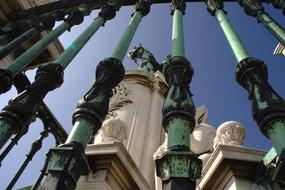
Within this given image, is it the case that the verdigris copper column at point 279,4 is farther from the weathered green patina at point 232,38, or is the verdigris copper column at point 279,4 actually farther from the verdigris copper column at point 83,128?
the verdigris copper column at point 83,128

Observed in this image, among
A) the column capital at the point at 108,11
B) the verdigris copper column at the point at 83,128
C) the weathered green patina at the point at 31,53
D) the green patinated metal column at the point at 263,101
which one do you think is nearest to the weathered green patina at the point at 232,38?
the green patinated metal column at the point at 263,101

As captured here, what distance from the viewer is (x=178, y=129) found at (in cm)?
383

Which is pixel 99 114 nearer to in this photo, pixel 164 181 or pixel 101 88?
pixel 101 88

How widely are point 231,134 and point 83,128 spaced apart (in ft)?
9.39

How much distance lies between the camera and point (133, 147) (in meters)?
8.80

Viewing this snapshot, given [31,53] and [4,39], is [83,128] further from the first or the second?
[4,39]

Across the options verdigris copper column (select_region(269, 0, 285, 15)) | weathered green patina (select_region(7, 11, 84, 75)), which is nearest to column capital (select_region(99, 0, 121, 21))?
weathered green patina (select_region(7, 11, 84, 75))

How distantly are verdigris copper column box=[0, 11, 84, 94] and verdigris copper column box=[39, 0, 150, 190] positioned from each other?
1.17 m

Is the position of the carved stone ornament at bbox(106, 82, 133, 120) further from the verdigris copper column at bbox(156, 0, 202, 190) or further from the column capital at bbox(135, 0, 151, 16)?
the verdigris copper column at bbox(156, 0, 202, 190)

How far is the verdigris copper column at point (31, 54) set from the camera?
5.11m

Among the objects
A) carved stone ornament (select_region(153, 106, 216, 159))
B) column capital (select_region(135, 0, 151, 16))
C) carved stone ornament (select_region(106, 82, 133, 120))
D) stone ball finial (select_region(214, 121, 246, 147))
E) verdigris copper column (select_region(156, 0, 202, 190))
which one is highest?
carved stone ornament (select_region(106, 82, 133, 120))

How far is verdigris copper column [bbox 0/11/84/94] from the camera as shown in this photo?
201 inches

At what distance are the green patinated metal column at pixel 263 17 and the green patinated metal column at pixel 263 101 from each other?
809 millimetres

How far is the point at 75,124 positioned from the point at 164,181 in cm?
137
